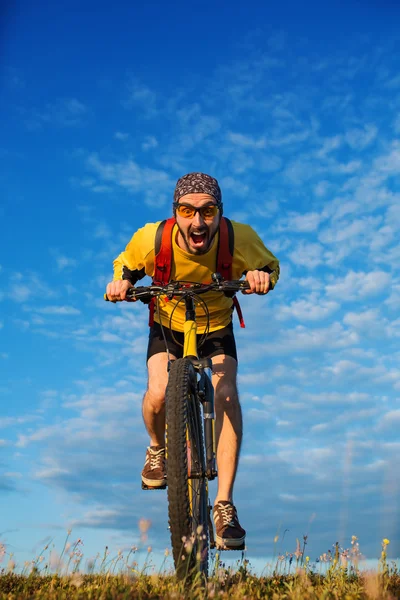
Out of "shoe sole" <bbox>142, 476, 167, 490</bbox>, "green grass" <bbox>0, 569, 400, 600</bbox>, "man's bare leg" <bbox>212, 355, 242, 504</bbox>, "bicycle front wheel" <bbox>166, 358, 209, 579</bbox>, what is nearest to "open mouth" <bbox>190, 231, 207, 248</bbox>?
"man's bare leg" <bbox>212, 355, 242, 504</bbox>

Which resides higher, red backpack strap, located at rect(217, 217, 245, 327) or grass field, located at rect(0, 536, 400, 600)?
red backpack strap, located at rect(217, 217, 245, 327)

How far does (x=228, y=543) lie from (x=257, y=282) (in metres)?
2.58

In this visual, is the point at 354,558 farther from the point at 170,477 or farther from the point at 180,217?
the point at 180,217

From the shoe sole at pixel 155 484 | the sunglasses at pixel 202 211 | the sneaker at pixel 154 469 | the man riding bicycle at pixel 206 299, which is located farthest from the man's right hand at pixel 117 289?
the shoe sole at pixel 155 484

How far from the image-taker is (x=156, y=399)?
6637 millimetres

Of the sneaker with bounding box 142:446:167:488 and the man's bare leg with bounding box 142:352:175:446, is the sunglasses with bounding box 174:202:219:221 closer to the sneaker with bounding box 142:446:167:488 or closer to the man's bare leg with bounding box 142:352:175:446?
the man's bare leg with bounding box 142:352:175:446

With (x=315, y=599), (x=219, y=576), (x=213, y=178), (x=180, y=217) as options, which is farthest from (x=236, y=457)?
(x=213, y=178)

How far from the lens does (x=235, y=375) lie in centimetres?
688

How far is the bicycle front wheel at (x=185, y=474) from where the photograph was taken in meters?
5.05

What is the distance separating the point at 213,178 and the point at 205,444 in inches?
118

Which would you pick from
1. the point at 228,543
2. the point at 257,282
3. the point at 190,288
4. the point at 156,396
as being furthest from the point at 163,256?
the point at 228,543

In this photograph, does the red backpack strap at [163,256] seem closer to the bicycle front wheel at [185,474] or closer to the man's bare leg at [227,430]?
the man's bare leg at [227,430]

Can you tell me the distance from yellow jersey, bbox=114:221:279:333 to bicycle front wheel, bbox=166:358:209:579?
1.65 meters

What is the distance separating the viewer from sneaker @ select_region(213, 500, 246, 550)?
20.5 feet
